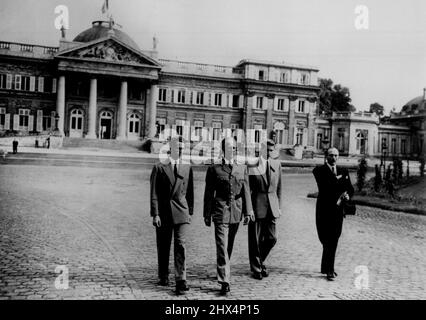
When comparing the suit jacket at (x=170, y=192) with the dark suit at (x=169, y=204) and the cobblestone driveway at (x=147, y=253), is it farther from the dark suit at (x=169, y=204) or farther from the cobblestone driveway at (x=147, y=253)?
the cobblestone driveway at (x=147, y=253)

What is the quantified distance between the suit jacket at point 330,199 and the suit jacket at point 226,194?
4.24 ft

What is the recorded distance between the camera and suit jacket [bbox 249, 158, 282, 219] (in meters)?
7.25

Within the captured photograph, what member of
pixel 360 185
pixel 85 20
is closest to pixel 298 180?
pixel 360 185

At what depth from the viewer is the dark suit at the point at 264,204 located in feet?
23.6

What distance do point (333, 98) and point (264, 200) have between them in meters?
62.8

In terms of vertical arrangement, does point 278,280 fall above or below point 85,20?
below

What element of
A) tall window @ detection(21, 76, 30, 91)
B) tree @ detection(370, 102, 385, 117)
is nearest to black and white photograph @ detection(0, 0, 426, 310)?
tall window @ detection(21, 76, 30, 91)

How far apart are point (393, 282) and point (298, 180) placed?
17583mm

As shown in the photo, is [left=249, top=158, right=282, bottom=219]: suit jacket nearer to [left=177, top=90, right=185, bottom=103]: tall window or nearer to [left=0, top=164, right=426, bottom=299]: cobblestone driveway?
[left=0, top=164, right=426, bottom=299]: cobblestone driveway

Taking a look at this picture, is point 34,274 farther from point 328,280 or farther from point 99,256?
point 328,280

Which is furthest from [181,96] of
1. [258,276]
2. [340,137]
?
[258,276]

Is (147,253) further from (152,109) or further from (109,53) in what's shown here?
(109,53)

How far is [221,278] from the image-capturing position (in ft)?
19.8
